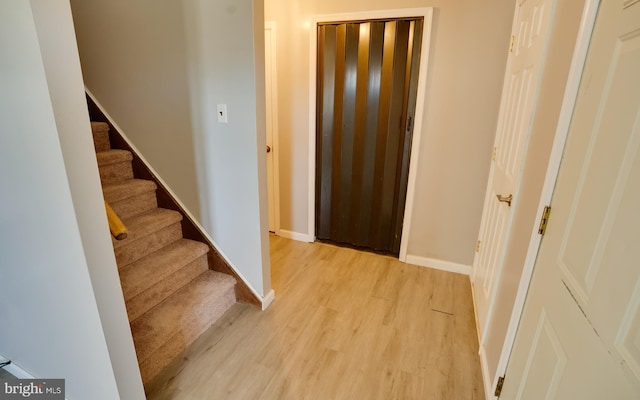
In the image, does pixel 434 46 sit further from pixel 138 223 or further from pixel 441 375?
pixel 138 223

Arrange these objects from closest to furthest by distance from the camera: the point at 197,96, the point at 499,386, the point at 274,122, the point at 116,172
Answer: the point at 499,386 < the point at 197,96 < the point at 116,172 < the point at 274,122

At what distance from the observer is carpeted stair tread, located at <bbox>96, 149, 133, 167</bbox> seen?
2.02m

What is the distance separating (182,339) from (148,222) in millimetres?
789

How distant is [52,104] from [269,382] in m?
1.51

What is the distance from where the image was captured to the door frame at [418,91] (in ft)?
7.43

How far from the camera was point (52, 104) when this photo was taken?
0.84 meters

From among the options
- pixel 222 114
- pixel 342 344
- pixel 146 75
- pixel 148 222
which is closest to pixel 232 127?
pixel 222 114

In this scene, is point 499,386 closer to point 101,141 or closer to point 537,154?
point 537,154

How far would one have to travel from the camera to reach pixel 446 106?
7.68 ft

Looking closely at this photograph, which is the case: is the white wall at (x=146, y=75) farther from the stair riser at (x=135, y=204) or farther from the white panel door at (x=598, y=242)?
the white panel door at (x=598, y=242)

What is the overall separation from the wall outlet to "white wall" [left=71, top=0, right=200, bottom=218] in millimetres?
253

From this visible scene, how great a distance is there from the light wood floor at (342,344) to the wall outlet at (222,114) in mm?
1298

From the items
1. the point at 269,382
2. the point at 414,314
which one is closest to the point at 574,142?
the point at 414,314

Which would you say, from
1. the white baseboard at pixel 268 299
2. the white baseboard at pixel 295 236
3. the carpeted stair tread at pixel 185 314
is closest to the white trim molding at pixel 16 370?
the carpeted stair tread at pixel 185 314
